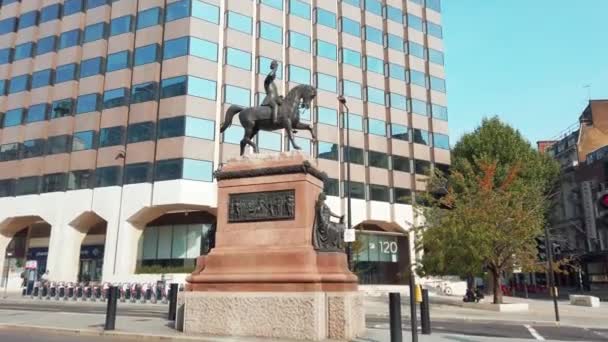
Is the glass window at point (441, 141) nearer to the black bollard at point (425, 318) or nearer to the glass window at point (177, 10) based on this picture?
the glass window at point (177, 10)

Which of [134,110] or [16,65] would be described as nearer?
[134,110]

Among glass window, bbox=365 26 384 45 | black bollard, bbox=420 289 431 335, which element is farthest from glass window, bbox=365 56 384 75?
black bollard, bbox=420 289 431 335

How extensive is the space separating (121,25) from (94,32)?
11.0ft

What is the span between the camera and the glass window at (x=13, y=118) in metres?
49.2

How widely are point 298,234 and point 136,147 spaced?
113 ft

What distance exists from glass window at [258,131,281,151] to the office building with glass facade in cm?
19

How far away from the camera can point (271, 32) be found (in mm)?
48281

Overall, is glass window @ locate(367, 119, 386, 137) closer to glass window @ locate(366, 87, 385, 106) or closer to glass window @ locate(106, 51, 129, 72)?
glass window @ locate(366, 87, 385, 106)

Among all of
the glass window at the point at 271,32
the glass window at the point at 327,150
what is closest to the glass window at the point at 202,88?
the glass window at the point at 271,32

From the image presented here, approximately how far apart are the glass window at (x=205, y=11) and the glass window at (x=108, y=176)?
601 inches

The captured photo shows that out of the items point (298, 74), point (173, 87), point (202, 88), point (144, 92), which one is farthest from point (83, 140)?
point (298, 74)

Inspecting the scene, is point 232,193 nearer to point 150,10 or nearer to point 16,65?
point 150,10

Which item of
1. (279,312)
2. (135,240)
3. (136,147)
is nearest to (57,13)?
(136,147)

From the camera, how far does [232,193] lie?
1247 cm
